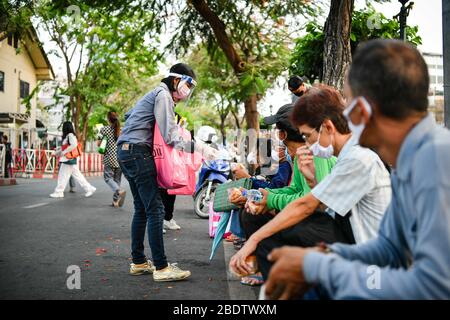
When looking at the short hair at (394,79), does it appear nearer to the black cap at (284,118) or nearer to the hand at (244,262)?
the hand at (244,262)

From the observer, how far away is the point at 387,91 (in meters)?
1.51

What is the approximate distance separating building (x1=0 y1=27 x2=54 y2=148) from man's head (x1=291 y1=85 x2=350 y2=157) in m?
28.0

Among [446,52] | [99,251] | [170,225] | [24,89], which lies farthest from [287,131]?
[24,89]

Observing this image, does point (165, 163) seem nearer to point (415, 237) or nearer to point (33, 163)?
point (415, 237)

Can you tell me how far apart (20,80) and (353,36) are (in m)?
31.9

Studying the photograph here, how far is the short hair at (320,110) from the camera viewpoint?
2754 mm

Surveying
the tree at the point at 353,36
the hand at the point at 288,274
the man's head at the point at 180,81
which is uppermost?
the tree at the point at 353,36

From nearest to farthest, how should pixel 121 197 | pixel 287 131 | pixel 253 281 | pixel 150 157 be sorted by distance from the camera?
pixel 287 131, pixel 253 281, pixel 150 157, pixel 121 197

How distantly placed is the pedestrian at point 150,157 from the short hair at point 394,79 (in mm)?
2948

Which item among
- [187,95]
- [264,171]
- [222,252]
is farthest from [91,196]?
[187,95]

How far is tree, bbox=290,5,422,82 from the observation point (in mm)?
7035

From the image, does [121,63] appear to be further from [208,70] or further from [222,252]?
[222,252]

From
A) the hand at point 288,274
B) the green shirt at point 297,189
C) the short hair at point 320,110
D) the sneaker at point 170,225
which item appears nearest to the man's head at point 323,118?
the short hair at point 320,110

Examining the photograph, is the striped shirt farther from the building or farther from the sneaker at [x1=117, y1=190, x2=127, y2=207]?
the building
